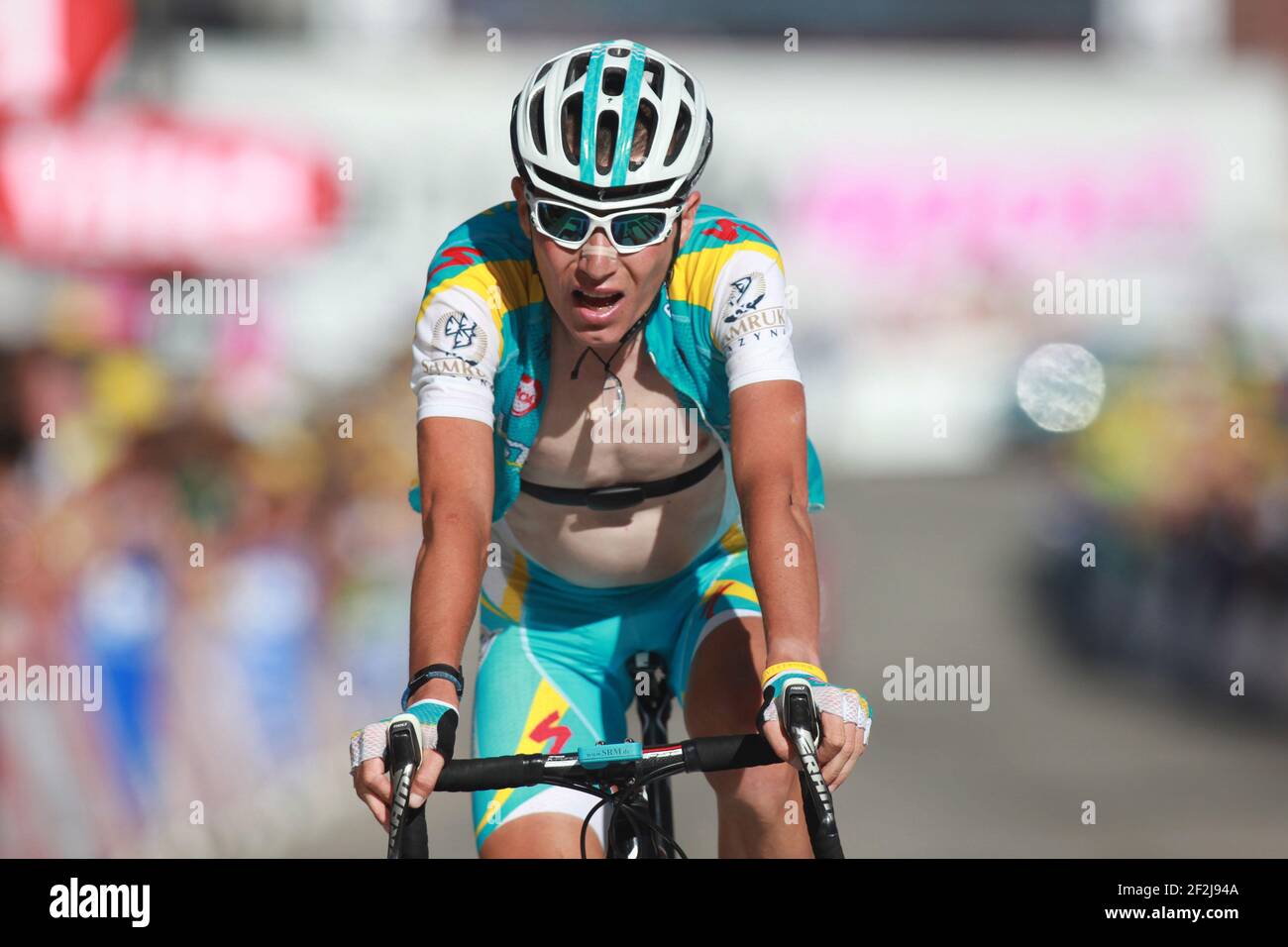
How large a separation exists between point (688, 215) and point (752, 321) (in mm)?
296

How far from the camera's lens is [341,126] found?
75.2 feet

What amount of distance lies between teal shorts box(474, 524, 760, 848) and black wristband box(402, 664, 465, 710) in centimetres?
64

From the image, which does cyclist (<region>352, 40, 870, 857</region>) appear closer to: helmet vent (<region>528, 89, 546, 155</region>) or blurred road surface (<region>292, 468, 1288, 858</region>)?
helmet vent (<region>528, 89, 546, 155</region>)

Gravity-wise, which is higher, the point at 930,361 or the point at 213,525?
the point at 930,361

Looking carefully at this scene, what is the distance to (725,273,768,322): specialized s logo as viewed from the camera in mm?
3145

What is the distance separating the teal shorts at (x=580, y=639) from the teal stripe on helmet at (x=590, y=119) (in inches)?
44.2

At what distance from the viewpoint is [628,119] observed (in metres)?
3.04

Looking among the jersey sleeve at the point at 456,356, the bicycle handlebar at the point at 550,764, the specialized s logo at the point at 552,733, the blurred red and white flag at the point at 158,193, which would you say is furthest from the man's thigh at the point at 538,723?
the blurred red and white flag at the point at 158,193

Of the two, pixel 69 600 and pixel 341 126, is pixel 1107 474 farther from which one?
pixel 341 126

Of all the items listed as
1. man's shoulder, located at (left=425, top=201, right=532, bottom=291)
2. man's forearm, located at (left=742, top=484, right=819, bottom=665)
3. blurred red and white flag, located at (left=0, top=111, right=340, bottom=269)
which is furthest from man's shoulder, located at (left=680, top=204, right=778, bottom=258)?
blurred red and white flag, located at (left=0, top=111, right=340, bottom=269)

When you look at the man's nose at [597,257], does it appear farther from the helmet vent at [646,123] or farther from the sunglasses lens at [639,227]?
the helmet vent at [646,123]

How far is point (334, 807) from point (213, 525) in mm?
1820

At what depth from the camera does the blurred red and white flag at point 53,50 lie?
14047mm
